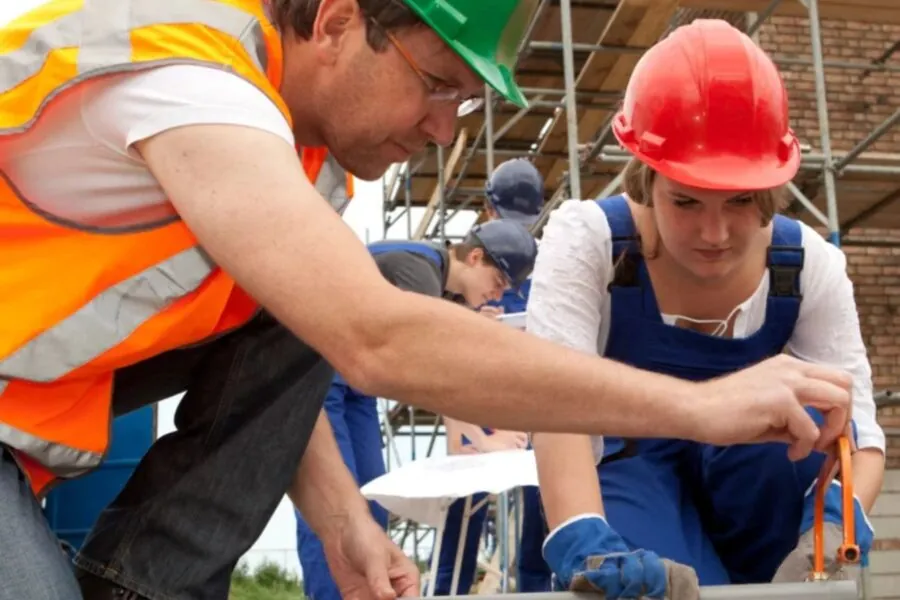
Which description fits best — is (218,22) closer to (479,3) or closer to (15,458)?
(479,3)

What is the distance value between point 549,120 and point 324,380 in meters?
7.77

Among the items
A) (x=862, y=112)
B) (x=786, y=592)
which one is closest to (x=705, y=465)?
Result: (x=786, y=592)

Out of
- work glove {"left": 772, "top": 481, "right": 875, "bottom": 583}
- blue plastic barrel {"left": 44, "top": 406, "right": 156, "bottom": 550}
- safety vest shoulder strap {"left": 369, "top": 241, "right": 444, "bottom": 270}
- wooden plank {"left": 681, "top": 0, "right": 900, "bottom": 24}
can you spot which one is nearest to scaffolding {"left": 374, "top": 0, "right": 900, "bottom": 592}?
wooden plank {"left": 681, "top": 0, "right": 900, "bottom": 24}

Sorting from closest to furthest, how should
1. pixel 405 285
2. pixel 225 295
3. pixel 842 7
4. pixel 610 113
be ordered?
pixel 225 295 < pixel 405 285 < pixel 842 7 < pixel 610 113

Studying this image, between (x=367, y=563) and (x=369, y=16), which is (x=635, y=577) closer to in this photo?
(x=367, y=563)

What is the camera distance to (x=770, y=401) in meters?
1.38

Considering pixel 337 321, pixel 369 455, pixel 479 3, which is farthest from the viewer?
pixel 369 455

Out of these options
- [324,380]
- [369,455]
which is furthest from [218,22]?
[369,455]

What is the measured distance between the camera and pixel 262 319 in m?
1.96

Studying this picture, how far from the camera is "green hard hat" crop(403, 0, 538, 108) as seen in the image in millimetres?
1646

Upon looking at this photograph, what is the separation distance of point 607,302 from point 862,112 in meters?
7.79

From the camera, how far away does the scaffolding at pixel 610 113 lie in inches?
262

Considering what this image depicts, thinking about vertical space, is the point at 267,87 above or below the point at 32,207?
above

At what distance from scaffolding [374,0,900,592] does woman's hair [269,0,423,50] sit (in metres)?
3.37
